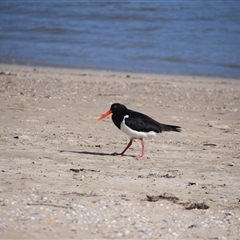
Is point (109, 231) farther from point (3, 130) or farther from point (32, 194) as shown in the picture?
point (3, 130)

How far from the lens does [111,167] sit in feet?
28.2

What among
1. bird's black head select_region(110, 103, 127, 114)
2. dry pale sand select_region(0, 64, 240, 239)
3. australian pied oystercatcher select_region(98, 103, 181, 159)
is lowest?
dry pale sand select_region(0, 64, 240, 239)

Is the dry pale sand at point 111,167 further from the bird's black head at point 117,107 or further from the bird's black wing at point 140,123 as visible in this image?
the bird's black head at point 117,107

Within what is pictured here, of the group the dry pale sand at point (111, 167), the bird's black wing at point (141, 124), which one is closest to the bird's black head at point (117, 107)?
the bird's black wing at point (141, 124)

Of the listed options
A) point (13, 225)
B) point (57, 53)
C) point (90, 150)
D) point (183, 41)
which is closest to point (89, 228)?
point (13, 225)

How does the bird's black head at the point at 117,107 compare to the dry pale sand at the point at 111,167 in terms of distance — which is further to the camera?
the bird's black head at the point at 117,107

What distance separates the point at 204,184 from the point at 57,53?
17585 millimetres

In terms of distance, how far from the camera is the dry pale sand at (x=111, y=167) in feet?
20.4

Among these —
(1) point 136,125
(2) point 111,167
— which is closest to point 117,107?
(1) point 136,125

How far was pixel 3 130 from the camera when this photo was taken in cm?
1065

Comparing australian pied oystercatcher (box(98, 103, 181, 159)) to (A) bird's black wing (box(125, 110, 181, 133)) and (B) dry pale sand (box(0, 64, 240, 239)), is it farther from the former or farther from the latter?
(B) dry pale sand (box(0, 64, 240, 239))

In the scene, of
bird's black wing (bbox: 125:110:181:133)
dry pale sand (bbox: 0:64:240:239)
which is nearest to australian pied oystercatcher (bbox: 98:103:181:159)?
bird's black wing (bbox: 125:110:181:133)

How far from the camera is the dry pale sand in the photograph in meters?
6.21

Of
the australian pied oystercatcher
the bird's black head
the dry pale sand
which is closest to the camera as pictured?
the dry pale sand
